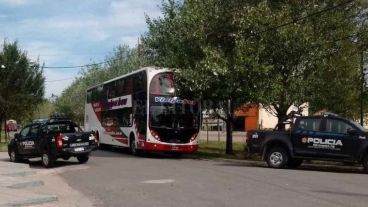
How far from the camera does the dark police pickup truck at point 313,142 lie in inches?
785

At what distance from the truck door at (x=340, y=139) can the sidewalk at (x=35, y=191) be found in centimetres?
902

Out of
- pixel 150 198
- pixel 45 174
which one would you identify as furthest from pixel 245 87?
pixel 150 198

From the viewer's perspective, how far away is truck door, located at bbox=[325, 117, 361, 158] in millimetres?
19939

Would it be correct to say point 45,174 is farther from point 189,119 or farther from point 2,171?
point 189,119

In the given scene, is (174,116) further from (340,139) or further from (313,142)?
(340,139)

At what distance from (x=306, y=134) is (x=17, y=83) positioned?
102 ft

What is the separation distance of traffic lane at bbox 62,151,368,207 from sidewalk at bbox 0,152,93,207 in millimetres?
451

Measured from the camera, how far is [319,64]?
26453 millimetres

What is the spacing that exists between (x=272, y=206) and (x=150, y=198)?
2985 millimetres

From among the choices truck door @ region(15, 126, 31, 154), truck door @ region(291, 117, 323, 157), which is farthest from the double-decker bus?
truck door @ region(291, 117, 323, 157)

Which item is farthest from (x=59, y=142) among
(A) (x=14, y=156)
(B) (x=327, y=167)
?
(B) (x=327, y=167)

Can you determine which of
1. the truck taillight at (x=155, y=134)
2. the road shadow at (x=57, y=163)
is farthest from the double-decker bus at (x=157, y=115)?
the road shadow at (x=57, y=163)

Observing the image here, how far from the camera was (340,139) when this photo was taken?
2017 centimetres

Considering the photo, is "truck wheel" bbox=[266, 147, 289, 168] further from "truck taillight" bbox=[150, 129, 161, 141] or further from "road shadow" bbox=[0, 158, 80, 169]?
"road shadow" bbox=[0, 158, 80, 169]
